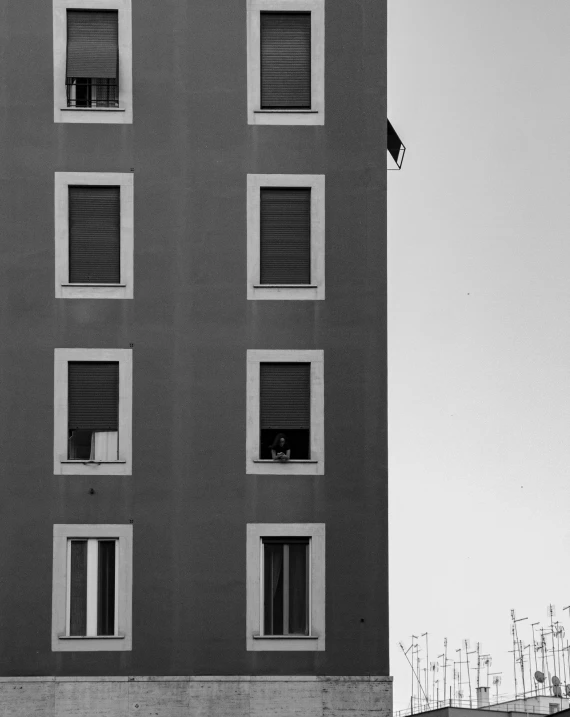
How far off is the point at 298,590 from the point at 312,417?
12.0 feet

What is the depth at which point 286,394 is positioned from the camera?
29.3m

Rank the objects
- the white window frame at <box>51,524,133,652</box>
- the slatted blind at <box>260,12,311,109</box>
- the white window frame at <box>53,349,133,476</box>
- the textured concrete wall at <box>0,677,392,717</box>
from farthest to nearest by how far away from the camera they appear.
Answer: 1. the slatted blind at <box>260,12,311,109</box>
2. the white window frame at <box>53,349,133,476</box>
3. the white window frame at <box>51,524,133,652</box>
4. the textured concrete wall at <box>0,677,392,717</box>

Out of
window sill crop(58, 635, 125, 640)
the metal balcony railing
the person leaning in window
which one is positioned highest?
the metal balcony railing

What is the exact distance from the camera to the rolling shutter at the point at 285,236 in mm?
29750

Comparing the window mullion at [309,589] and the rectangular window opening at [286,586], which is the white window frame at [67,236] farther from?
the window mullion at [309,589]

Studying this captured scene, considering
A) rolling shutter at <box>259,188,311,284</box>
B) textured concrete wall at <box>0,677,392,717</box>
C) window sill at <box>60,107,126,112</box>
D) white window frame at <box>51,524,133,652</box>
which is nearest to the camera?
textured concrete wall at <box>0,677,392,717</box>

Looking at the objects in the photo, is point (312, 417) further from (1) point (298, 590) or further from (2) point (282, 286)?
(1) point (298, 590)

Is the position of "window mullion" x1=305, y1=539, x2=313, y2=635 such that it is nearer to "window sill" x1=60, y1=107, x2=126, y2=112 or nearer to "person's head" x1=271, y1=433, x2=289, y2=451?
"person's head" x1=271, y1=433, x2=289, y2=451

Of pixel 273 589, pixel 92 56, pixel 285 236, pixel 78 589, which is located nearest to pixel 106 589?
pixel 78 589

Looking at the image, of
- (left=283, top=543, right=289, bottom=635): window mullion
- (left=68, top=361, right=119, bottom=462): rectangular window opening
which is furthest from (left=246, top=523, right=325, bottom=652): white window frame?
(left=68, top=361, right=119, bottom=462): rectangular window opening

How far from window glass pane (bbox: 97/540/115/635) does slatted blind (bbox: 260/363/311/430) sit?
4287 millimetres

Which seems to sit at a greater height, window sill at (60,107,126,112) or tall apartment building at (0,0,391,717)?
window sill at (60,107,126,112)

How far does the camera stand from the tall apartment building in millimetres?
28125

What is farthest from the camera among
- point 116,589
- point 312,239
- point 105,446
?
point 312,239
